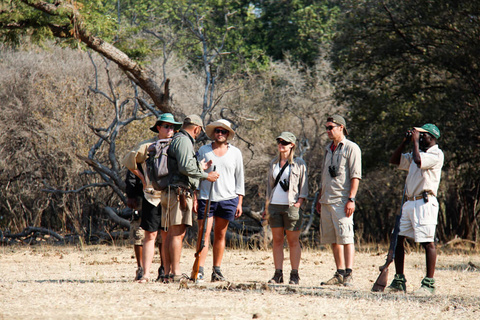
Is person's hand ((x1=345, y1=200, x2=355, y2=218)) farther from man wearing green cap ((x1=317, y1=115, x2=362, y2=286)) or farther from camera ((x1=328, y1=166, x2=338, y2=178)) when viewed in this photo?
camera ((x1=328, y1=166, x2=338, y2=178))

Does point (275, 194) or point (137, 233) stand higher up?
point (275, 194)

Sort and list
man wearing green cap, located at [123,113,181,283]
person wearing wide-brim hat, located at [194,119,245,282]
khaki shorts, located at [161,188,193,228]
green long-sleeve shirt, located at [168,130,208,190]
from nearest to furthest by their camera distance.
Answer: green long-sleeve shirt, located at [168,130,208,190] < khaki shorts, located at [161,188,193,228] < man wearing green cap, located at [123,113,181,283] < person wearing wide-brim hat, located at [194,119,245,282]

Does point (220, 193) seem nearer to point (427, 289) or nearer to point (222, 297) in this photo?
point (222, 297)

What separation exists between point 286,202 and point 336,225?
666mm

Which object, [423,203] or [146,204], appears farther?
[146,204]

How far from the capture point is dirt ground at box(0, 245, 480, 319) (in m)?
4.99

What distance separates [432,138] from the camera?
6508mm

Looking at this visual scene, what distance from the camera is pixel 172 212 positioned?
21.1 feet

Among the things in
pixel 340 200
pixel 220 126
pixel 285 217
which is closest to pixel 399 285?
pixel 340 200

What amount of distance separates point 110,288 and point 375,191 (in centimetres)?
1258

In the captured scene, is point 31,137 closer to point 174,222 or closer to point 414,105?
point 414,105

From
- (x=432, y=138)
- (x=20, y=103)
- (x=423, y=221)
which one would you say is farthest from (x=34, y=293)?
(x=20, y=103)

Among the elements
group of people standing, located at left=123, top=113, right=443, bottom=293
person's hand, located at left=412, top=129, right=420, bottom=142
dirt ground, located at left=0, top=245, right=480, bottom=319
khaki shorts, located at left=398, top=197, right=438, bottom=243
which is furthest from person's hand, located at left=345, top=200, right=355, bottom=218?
person's hand, located at left=412, top=129, right=420, bottom=142

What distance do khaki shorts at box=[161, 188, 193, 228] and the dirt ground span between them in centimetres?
66
